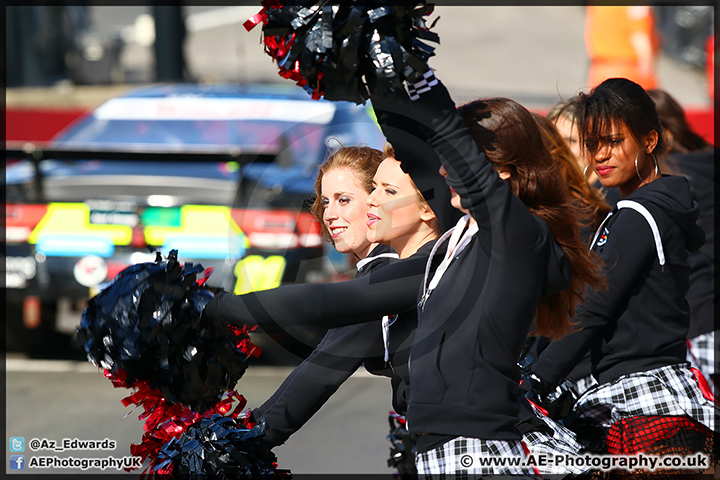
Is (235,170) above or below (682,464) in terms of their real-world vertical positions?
above

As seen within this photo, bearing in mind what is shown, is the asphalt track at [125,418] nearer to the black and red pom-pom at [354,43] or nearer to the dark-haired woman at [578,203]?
the dark-haired woman at [578,203]

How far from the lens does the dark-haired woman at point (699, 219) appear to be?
147 inches

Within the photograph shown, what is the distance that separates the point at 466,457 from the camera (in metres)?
1.77

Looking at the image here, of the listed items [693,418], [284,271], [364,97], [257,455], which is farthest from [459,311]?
[284,271]

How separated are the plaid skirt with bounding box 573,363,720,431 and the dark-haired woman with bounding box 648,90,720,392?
1365 millimetres

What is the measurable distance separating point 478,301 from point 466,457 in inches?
13.1

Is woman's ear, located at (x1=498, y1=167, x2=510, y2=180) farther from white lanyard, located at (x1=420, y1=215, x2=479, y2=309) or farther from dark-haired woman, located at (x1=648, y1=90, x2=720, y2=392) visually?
dark-haired woman, located at (x1=648, y1=90, x2=720, y2=392)

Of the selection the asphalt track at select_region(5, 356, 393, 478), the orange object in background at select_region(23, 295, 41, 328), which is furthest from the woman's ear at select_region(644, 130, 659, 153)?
the orange object in background at select_region(23, 295, 41, 328)

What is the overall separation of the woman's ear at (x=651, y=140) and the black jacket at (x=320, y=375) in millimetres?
909

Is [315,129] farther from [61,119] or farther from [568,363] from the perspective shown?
[61,119]

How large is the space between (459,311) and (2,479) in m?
2.63

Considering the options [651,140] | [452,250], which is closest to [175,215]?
[651,140]

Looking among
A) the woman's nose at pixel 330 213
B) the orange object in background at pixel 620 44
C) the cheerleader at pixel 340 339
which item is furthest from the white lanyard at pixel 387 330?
the orange object in background at pixel 620 44

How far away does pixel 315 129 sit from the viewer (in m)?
5.99
